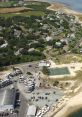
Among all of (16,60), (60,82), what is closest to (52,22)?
(16,60)

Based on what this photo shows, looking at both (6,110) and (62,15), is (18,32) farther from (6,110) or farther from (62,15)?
(6,110)

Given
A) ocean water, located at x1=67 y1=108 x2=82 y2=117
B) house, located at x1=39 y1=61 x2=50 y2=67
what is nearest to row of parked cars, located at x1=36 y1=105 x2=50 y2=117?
ocean water, located at x1=67 y1=108 x2=82 y2=117

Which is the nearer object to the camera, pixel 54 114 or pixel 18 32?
pixel 54 114

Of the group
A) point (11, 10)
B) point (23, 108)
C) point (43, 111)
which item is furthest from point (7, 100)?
point (11, 10)

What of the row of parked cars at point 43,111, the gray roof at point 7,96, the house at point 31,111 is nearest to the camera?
the house at point 31,111

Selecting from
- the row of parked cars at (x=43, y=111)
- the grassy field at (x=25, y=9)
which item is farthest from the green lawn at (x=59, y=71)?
the grassy field at (x=25, y=9)

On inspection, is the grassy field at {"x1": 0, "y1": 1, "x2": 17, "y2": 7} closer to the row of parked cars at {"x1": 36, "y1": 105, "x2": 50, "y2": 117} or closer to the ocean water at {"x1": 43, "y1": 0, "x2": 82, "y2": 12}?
the ocean water at {"x1": 43, "y1": 0, "x2": 82, "y2": 12}

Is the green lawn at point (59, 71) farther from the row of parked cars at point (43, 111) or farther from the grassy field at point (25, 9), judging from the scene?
the grassy field at point (25, 9)
